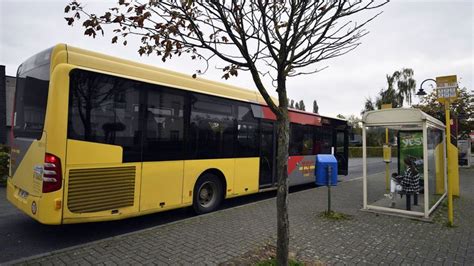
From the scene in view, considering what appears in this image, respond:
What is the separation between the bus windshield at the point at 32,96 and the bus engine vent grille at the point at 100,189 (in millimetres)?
964

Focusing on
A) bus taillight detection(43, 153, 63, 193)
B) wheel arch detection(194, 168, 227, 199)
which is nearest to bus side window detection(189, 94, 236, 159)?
wheel arch detection(194, 168, 227, 199)

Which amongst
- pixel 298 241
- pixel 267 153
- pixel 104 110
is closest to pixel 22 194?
pixel 104 110

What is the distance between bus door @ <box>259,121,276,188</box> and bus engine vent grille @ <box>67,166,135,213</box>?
4.19 m

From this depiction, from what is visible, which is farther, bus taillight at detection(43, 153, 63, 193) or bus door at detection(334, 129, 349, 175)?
bus door at detection(334, 129, 349, 175)

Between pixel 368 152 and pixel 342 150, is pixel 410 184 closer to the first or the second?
pixel 342 150

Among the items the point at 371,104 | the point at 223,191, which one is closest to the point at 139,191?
the point at 223,191

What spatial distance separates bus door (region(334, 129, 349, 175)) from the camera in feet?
42.3

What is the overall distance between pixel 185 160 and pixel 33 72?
10.5 feet

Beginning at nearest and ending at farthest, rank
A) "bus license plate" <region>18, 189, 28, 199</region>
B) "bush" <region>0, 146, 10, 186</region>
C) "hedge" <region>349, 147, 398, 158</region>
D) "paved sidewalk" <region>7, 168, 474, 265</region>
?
"paved sidewalk" <region>7, 168, 474, 265</region>, "bus license plate" <region>18, 189, 28, 199</region>, "bush" <region>0, 146, 10, 186</region>, "hedge" <region>349, 147, 398, 158</region>

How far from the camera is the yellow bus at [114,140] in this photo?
471 cm

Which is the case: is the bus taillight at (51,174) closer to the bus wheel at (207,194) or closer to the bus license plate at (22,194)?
the bus license plate at (22,194)

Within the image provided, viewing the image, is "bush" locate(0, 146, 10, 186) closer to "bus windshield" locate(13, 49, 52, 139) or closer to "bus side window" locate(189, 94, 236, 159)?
"bus windshield" locate(13, 49, 52, 139)

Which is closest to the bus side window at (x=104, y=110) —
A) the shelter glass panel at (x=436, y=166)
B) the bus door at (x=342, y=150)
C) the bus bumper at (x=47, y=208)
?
the bus bumper at (x=47, y=208)

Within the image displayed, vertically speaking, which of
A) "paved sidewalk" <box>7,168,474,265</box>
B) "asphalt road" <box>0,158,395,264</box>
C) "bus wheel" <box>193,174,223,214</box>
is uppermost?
"bus wheel" <box>193,174,223,214</box>
